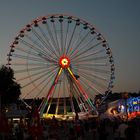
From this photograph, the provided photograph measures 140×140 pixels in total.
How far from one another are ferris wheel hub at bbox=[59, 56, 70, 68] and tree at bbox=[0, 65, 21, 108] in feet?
23.1

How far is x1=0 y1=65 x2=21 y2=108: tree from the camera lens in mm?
50156

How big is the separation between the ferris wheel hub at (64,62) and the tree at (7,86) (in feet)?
23.1

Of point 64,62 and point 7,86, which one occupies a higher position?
point 64,62

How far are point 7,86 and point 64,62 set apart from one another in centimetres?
791

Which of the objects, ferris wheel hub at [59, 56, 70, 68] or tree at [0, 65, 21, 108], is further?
tree at [0, 65, 21, 108]

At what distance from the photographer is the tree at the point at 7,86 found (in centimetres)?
5016

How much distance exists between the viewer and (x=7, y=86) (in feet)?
167

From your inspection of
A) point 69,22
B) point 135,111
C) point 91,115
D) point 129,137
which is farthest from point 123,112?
point 129,137

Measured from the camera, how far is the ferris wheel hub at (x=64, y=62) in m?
47.0

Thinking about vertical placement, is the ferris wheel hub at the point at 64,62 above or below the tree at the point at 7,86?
above

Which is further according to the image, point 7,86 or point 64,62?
point 7,86

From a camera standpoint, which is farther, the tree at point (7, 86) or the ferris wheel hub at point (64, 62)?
the tree at point (7, 86)

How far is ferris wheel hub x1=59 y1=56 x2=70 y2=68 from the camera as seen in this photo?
47000 millimetres

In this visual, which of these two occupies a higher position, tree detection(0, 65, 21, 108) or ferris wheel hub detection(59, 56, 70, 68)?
ferris wheel hub detection(59, 56, 70, 68)
